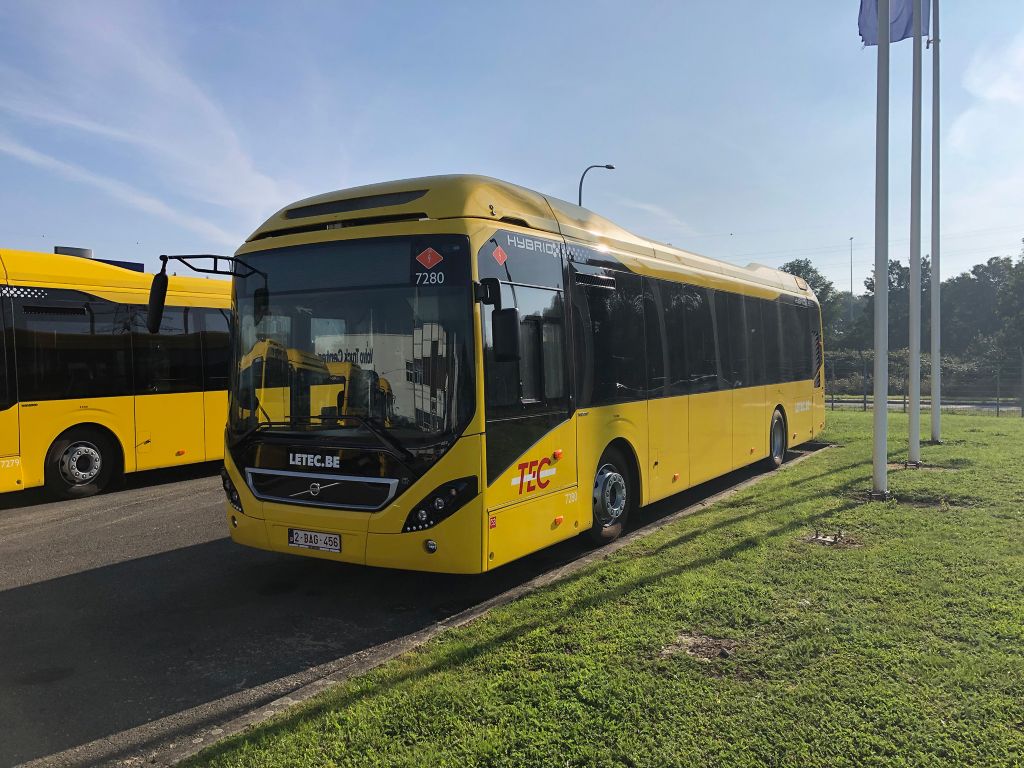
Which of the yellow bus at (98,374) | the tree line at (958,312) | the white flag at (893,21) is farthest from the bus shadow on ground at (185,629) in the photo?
the tree line at (958,312)

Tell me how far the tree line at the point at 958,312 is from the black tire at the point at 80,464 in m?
62.4

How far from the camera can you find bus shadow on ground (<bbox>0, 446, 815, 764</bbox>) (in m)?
4.16

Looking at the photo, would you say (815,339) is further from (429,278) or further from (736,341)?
(429,278)

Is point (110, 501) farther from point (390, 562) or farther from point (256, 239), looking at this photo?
point (390, 562)

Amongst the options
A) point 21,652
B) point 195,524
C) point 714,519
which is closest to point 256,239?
point 21,652

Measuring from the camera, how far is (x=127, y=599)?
6.09m

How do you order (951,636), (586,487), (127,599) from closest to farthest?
1. (951,636)
2. (127,599)
3. (586,487)

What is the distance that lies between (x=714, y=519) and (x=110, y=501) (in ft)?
27.4

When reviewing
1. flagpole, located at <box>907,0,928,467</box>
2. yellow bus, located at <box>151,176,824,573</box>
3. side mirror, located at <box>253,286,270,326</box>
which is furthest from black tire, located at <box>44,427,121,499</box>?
flagpole, located at <box>907,0,928,467</box>

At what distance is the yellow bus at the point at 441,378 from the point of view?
543 centimetres

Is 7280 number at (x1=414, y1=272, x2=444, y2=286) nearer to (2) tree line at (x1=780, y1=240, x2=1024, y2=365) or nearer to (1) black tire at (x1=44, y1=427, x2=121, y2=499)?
(1) black tire at (x1=44, y1=427, x2=121, y2=499)

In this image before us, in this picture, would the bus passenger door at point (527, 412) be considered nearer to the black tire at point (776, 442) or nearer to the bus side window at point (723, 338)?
the bus side window at point (723, 338)

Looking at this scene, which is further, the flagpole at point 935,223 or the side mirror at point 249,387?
the flagpole at point 935,223

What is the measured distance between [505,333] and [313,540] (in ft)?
7.29
